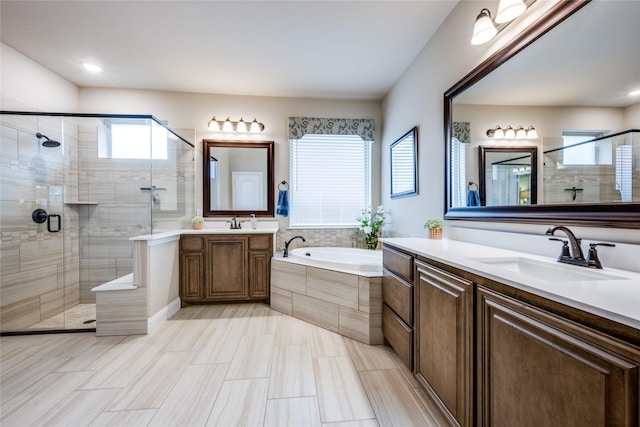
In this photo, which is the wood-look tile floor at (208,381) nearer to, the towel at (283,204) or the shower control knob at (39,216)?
the shower control knob at (39,216)

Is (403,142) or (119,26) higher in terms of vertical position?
(119,26)

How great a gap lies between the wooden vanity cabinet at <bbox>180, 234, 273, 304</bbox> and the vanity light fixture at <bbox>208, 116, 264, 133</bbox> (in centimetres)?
144

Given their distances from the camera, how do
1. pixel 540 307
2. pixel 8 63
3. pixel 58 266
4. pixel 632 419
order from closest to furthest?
1. pixel 632 419
2. pixel 540 307
3. pixel 8 63
4. pixel 58 266

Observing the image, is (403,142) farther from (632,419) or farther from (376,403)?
(632,419)

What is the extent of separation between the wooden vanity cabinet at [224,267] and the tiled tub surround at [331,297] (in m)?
0.22

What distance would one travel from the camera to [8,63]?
256cm

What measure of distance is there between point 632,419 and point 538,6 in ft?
5.88

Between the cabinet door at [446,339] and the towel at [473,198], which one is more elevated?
the towel at [473,198]

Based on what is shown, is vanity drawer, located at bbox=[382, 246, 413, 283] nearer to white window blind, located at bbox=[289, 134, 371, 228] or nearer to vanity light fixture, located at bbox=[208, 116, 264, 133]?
white window blind, located at bbox=[289, 134, 371, 228]

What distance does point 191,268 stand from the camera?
3080 millimetres

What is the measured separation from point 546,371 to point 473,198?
4.37 feet

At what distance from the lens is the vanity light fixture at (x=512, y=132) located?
143 centimetres

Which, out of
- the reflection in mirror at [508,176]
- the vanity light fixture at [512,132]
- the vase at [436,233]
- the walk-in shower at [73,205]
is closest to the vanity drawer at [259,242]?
the walk-in shower at [73,205]

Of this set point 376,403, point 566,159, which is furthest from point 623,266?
point 376,403
